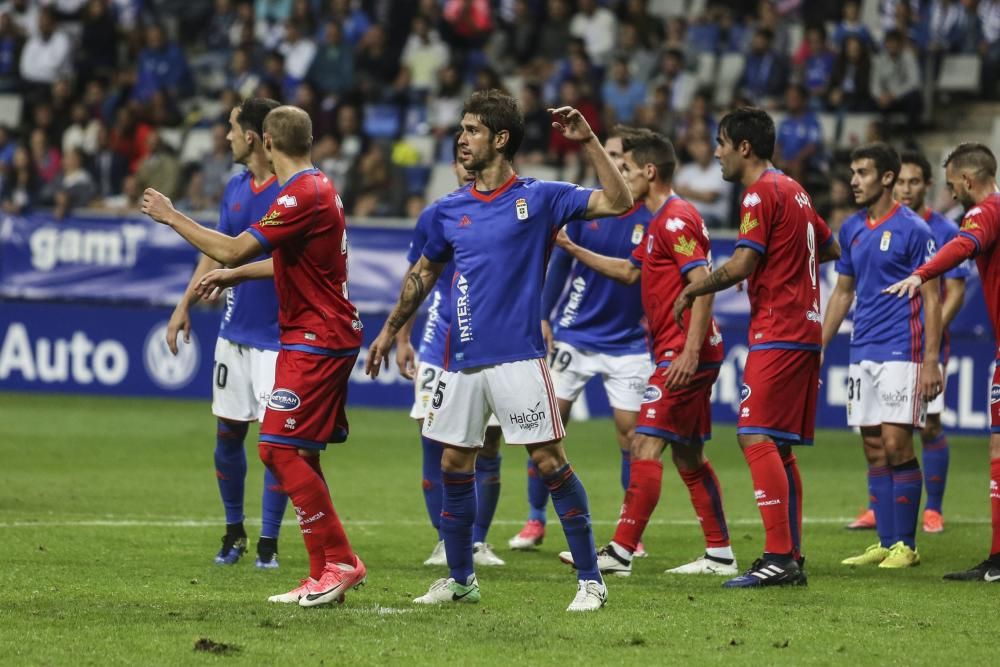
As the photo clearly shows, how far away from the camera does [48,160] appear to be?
2412cm

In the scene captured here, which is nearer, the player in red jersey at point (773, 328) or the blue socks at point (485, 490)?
the player in red jersey at point (773, 328)

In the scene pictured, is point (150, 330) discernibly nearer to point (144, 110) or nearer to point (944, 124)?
point (144, 110)

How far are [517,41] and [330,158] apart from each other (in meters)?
3.85

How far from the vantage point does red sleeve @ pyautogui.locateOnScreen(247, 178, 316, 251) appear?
7402 mm

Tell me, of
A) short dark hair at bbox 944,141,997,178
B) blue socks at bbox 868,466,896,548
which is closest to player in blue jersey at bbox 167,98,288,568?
blue socks at bbox 868,466,896,548

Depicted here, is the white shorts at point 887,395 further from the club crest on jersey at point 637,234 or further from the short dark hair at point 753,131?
the short dark hair at point 753,131

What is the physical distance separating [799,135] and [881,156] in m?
10.8

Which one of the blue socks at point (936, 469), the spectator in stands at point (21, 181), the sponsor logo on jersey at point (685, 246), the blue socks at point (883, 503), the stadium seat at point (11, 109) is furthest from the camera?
the stadium seat at point (11, 109)

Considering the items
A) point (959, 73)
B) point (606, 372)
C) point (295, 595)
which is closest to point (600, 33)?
point (959, 73)

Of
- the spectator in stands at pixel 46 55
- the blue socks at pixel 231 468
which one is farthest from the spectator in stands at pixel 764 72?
the blue socks at pixel 231 468

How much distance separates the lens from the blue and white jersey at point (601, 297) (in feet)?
33.8

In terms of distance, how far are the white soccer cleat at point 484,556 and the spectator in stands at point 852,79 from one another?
12.9 m

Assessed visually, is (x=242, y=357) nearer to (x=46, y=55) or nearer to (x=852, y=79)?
(x=852, y=79)

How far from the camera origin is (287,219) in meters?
7.43
